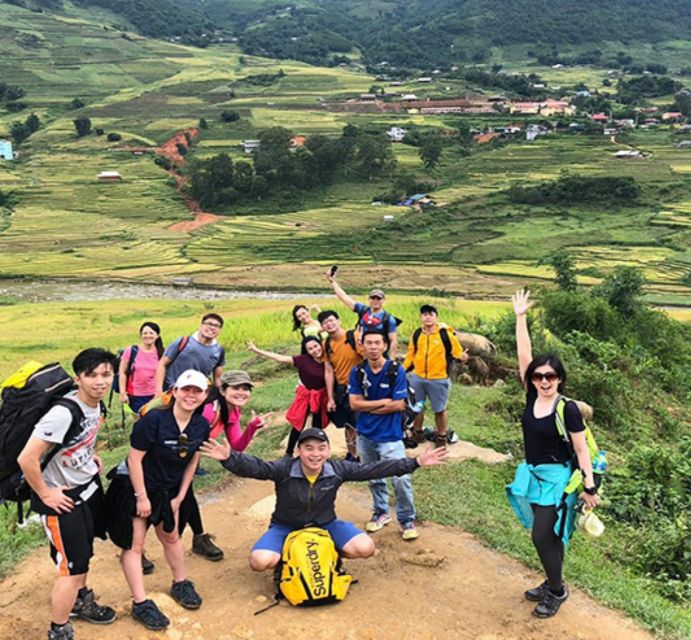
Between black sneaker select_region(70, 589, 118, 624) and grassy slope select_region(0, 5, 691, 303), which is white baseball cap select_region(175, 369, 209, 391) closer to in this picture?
black sneaker select_region(70, 589, 118, 624)

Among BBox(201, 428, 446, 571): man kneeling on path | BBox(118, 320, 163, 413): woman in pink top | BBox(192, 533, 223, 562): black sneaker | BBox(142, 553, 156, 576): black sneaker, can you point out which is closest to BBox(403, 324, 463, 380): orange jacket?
BBox(201, 428, 446, 571): man kneeling on path

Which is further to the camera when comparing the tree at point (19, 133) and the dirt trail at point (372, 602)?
the tree at point (19, 133)

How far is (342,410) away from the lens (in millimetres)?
6547

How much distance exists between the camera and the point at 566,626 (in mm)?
4430

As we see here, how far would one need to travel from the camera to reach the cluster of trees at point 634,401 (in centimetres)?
625

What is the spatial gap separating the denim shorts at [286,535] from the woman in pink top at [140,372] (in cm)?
324

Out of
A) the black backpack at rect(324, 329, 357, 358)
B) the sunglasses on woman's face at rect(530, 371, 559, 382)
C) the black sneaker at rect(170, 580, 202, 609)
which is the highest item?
the sunglasses on woman's face at rect(530, 371, 559, 382)

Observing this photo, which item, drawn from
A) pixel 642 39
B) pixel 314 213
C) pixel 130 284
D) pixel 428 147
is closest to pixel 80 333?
pixel 130 284

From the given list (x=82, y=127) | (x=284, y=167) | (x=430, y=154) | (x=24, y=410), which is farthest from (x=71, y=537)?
(x=82, y=127)

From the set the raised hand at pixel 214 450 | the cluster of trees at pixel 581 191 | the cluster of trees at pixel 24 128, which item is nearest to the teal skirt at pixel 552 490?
the raised hand at pixel 214 450

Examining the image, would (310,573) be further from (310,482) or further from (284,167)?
(284,167)

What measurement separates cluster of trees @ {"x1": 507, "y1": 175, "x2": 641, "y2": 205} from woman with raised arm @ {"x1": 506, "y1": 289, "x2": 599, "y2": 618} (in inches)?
1977

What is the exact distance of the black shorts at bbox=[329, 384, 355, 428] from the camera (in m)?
6.43

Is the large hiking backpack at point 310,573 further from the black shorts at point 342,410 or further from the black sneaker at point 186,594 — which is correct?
the black shorts at point 342,410
